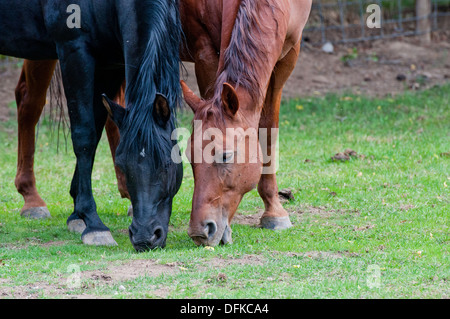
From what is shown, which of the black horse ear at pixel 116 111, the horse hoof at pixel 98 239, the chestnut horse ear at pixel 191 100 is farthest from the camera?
the horse hoof at pixel 98 239

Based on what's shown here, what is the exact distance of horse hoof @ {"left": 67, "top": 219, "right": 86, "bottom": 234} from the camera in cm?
584

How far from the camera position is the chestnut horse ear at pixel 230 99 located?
4.58 m

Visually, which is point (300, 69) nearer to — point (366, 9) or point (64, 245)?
point (366, 9)

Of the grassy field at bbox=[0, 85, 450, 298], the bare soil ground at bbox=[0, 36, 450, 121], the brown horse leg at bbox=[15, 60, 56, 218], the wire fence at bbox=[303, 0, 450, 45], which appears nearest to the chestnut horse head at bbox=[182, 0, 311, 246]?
the grassy field at bbox=[0, 85, 450, 298]

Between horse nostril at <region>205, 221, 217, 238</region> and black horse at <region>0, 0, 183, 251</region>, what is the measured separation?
10.6 inches

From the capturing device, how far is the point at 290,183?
727 centimetres

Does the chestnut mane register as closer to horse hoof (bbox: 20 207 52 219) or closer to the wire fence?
horse hoof (bbox: 20 207 52 219)

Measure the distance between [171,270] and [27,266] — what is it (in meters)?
1.00

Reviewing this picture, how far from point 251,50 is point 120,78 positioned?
1490 millimetres

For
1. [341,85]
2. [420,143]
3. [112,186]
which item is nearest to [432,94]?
[341,85]

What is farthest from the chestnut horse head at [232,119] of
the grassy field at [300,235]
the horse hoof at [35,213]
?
the horse hoof at [35,213]

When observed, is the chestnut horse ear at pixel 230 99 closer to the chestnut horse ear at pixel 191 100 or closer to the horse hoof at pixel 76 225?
the chestnut horse ear at pixel 191 100

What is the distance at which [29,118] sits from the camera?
21.9ft

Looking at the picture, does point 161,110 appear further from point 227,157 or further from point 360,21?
point 360,21
